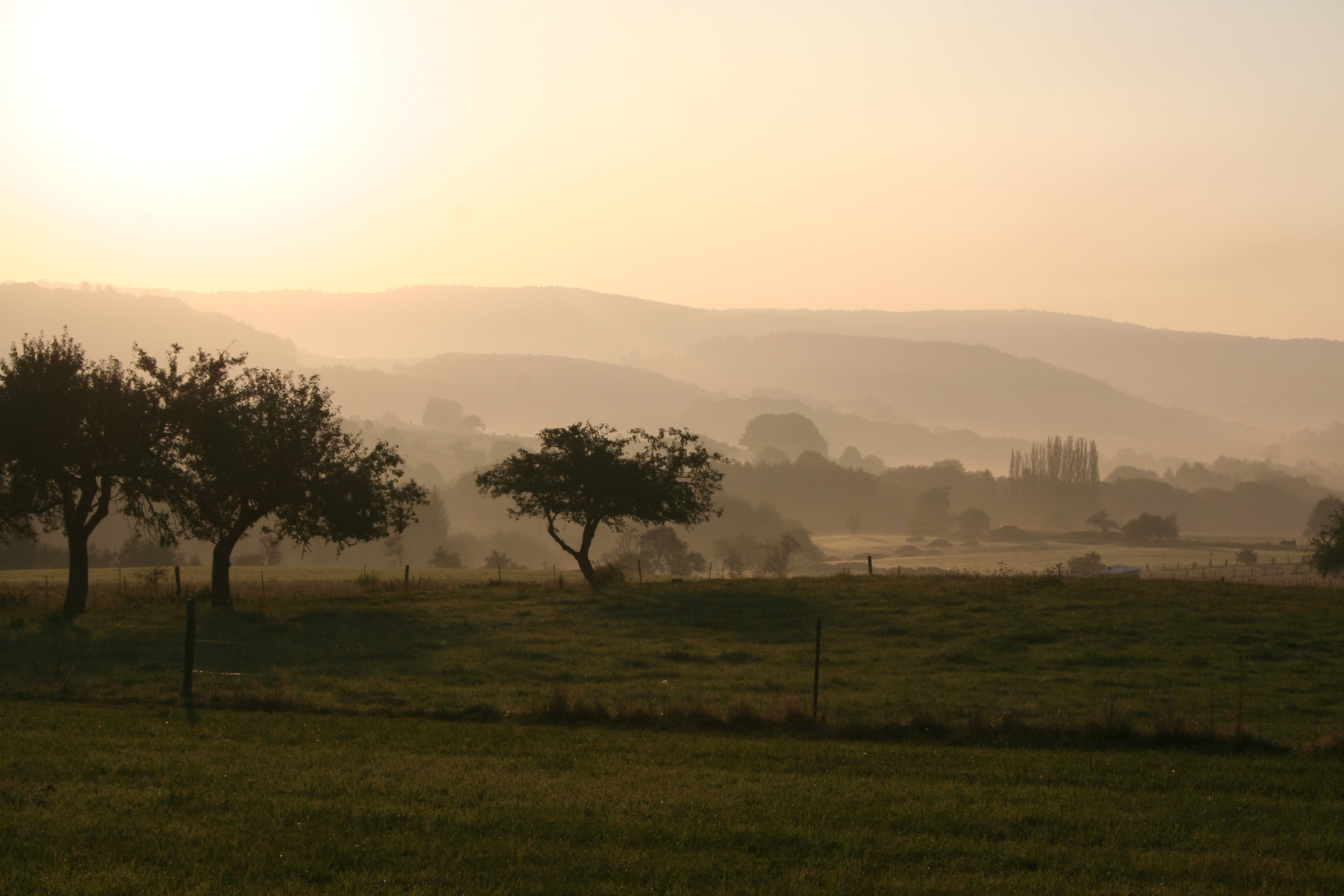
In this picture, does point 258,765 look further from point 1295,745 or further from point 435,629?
point 435,629

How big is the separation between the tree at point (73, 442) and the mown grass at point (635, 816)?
2582 centimetres

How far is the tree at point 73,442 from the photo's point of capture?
128 ft

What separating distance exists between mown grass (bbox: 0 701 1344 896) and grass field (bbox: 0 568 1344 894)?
0.05 meters

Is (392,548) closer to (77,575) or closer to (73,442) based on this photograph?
(73,442)

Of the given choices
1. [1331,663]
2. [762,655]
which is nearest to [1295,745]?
[1331,663]

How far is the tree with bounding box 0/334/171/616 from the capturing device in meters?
39.0

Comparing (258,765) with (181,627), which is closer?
(258,765)

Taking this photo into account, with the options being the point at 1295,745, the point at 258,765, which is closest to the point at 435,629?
the point at 258,765

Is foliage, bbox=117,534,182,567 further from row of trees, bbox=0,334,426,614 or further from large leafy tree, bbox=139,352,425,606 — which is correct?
row of trees, bbox=0,334,426,614

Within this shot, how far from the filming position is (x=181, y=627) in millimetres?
33250

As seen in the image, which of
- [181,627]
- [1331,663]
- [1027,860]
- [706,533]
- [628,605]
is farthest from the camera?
[706,533]

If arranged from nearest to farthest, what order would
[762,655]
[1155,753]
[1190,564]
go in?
[1155,753], [762,655], [1190,564]

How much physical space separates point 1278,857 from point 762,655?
1887cm

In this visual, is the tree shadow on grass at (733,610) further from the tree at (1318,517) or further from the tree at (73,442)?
the tree at (1318,517)
